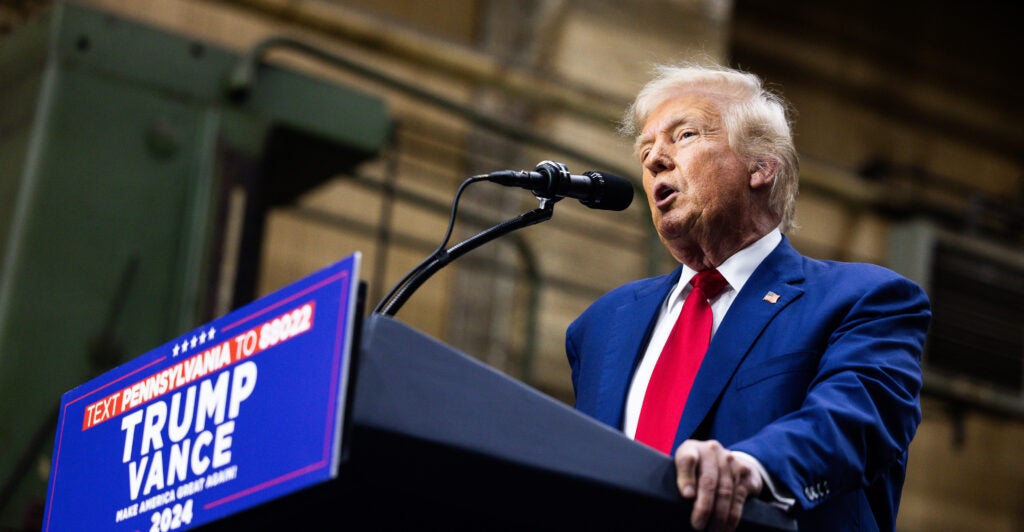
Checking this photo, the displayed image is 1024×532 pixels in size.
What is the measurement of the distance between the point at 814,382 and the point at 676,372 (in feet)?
0.88

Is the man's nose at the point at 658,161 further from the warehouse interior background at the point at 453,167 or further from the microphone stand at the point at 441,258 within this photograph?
the warehouse interior background at the point at 453,167

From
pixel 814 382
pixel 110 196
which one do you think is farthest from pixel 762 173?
pixel 110 196

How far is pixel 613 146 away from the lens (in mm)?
8281

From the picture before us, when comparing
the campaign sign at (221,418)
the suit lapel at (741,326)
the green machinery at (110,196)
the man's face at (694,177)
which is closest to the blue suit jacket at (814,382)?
the suit lapel at (741,326)

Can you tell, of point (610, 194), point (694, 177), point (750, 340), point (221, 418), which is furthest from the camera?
point (694, 177)

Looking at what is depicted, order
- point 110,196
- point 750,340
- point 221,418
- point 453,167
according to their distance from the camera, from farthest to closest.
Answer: point 453,167 < point 110,196 < point 750,340 < point 221,418

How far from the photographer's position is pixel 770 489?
6.01ft

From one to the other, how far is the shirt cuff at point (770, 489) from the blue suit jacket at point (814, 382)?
0.04 feet

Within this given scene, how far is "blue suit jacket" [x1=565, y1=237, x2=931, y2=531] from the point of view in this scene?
193 centimetres

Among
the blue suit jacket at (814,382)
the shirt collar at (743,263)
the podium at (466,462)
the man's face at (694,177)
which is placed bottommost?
the podium at (466,462)

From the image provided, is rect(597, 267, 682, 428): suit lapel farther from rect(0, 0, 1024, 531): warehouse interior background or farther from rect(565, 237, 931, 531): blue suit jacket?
rect(0, 0, 1024, 531): warehouse interior background

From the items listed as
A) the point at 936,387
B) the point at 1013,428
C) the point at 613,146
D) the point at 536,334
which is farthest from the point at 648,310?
the point at 1013,428

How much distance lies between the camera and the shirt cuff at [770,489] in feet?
5.99

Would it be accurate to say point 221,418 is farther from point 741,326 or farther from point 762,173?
point 762,173
